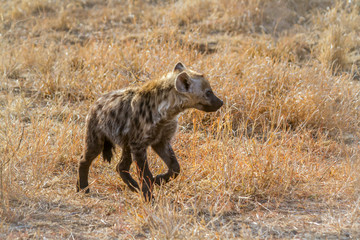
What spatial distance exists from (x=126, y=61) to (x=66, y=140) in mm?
1964

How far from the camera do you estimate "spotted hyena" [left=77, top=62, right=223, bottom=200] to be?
13.0 feet

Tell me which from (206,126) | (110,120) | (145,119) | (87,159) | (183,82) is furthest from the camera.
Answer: (206,126)

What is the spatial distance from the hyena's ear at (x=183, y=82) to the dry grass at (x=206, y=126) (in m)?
0.74

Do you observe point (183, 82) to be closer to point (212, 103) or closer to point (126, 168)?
point (212, 103)

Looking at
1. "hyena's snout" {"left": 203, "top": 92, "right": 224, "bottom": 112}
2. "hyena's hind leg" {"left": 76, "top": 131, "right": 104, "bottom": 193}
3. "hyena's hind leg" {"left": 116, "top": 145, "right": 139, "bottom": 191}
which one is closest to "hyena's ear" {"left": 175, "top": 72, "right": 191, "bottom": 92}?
"hyena's snout" {"left": 203, "top": 92, "right": 224, "bottom": 112}

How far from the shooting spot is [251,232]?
11.4 ft

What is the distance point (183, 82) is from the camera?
391 cm

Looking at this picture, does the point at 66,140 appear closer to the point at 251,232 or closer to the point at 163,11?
the point at 251,232

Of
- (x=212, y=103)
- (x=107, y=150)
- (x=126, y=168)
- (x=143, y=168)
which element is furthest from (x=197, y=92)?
(x=107, y=150)

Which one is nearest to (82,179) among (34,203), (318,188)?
(34,203)

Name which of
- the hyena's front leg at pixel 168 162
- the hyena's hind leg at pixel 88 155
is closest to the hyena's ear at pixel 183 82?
the hyena's front leg at pixel 168 162

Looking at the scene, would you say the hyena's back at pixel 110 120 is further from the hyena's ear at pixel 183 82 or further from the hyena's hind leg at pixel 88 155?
the hyena's ear at pixel 183 82

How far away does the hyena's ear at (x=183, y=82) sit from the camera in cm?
387

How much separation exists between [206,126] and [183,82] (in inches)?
75.0
